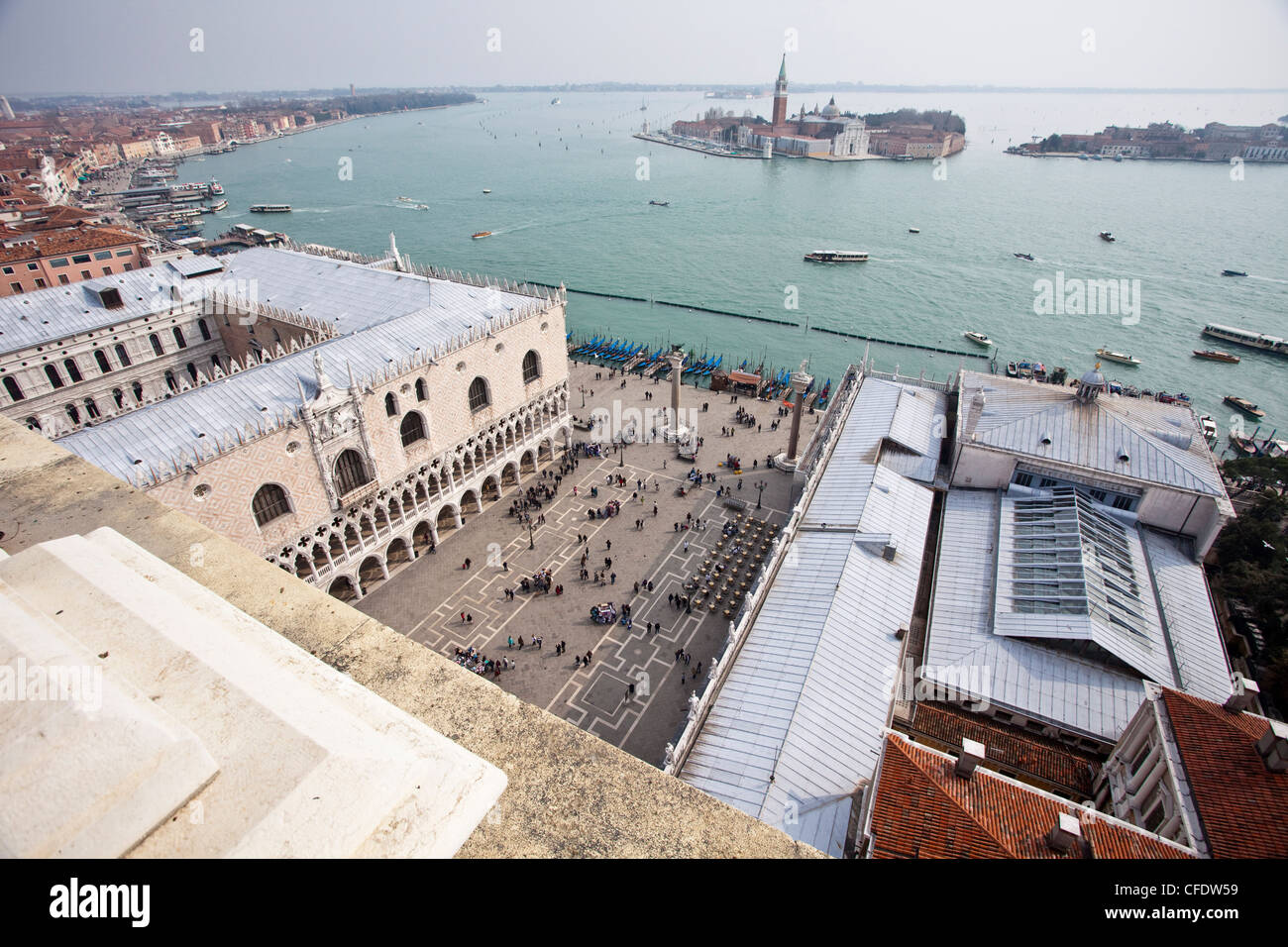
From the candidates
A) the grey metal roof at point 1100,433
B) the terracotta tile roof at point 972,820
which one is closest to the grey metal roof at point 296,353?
the terracotta tile roof at point 972,820

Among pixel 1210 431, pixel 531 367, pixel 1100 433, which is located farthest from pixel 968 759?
pixel 1210 431

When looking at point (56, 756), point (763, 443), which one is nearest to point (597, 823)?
point (56, 756)

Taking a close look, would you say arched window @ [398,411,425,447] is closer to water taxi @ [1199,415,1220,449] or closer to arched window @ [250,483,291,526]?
arched window @ [250,483,291,526]

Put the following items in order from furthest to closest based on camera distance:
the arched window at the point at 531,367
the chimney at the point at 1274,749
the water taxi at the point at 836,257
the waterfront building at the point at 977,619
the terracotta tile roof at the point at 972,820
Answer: the water taxi at the point at 836,257 < the arched window at the point at 531,367 < the waterfront building at the point at 977,619 < the chimney at the point at 1274,749 < the terracotta tile roof at the point at 972,820

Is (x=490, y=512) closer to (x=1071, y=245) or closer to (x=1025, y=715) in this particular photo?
(x=1025, y=715)

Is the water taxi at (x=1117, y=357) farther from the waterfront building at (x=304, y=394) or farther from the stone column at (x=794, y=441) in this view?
the waterfront building at (x=304, y=394)
